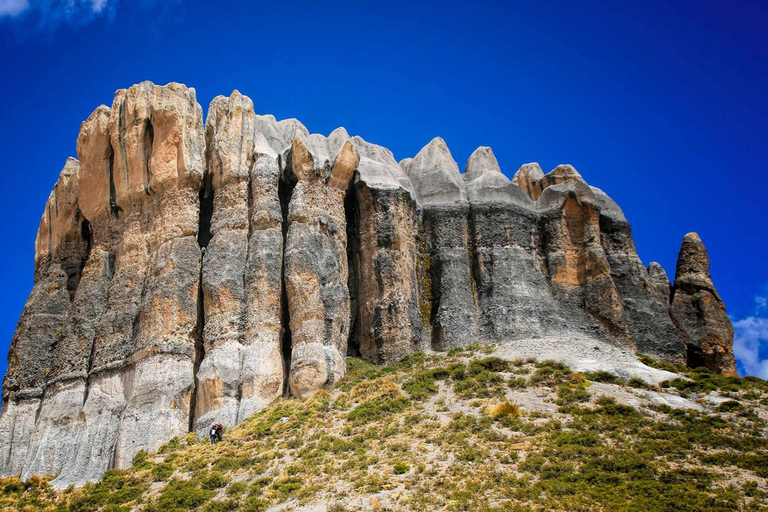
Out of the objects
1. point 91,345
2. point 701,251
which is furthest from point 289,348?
point 701,251

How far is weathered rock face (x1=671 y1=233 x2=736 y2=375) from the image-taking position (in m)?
40.0

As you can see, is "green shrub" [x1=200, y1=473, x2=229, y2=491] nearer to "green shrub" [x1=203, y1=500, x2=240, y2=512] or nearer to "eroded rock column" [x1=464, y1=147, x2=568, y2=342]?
"green shrub" [x1=203, y1=500, x2=240, y2=512]

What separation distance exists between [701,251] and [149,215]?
28.2 m

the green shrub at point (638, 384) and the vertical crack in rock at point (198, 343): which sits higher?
the vertical crack in rock at point (198, 343)

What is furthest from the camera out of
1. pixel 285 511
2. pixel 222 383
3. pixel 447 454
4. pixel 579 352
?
pixel 579 352

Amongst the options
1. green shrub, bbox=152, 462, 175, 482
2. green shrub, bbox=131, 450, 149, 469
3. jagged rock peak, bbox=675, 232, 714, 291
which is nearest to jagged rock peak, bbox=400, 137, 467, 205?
jagged rock peak, bbox=675, 232, 714, 291

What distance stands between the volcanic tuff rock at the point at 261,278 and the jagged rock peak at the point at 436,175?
154 mm

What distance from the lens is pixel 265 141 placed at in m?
41.4

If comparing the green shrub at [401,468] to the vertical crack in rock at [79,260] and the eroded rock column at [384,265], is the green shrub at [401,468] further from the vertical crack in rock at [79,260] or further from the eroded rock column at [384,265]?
the vertical crack in rock at [79,260]

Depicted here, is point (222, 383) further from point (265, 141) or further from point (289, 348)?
point (265, 141)

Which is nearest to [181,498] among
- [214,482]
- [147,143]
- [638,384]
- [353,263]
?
[214,482]

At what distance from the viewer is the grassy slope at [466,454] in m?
21.7

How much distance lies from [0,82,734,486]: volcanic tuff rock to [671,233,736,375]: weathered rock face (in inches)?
3.9

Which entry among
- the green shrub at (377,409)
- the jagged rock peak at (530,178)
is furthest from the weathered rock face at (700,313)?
the green shrub at (377,409)
